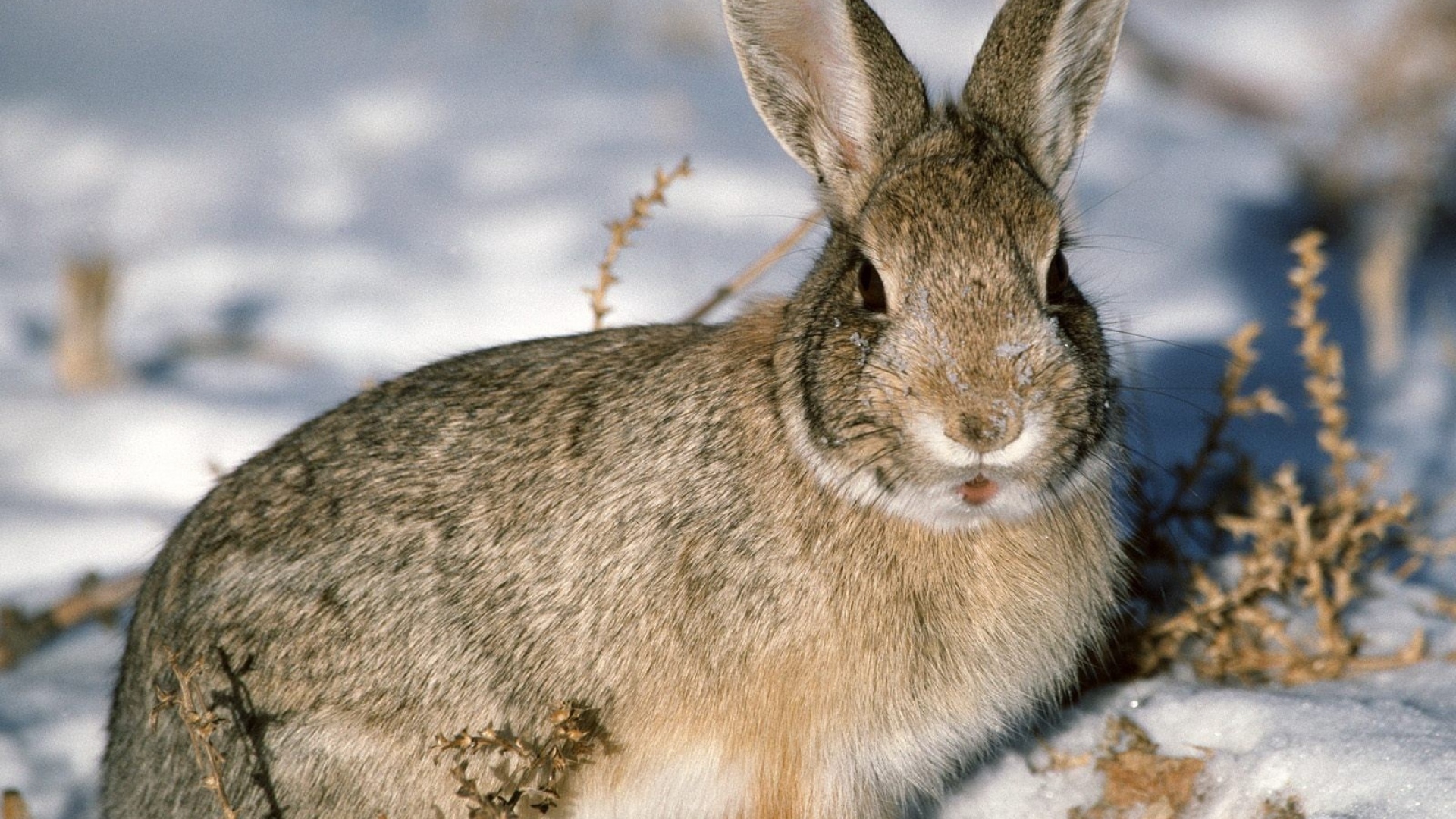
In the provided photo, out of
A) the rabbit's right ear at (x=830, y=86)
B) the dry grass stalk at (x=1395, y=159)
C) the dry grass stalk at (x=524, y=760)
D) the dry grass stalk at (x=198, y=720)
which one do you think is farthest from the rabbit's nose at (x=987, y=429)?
the dry grass stalk at (x=1395, y=159)

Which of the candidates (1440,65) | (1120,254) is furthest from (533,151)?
(1440,65)

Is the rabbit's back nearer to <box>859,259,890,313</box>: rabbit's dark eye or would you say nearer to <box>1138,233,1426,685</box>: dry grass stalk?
<box>859,259,890,313</box>: rabbit's dark eye

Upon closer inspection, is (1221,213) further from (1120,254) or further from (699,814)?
(699,814)

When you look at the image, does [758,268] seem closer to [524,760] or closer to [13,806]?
[524,760]

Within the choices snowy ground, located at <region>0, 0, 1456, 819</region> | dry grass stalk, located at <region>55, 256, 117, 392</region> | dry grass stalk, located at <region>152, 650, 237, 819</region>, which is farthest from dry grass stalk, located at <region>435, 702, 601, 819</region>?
dry grass stalk, located at <region>55, 256, 117, 392</region>

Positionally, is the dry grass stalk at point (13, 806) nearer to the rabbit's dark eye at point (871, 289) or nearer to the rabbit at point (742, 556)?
the rabbit at point (742, 556)

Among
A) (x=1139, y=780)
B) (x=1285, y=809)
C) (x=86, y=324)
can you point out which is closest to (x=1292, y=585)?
(x=1139, y=780)
